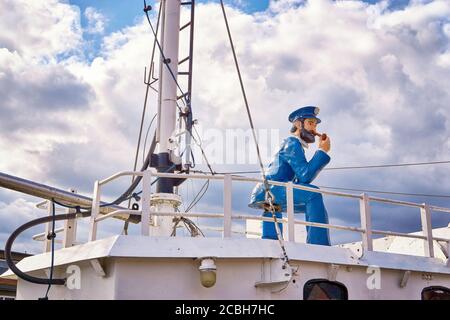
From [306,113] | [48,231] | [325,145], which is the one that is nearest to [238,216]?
[325,145]

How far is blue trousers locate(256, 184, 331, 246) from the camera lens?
29.5ft

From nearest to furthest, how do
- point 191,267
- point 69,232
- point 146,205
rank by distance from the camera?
1. point 191,267
2. point 146,205
3. point 69,232

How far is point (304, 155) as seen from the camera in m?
9.59

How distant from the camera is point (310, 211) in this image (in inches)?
359

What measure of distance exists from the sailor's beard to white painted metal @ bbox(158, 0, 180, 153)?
86.1 inches

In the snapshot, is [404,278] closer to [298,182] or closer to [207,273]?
[298,182]

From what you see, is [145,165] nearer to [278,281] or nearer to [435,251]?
[278,281]

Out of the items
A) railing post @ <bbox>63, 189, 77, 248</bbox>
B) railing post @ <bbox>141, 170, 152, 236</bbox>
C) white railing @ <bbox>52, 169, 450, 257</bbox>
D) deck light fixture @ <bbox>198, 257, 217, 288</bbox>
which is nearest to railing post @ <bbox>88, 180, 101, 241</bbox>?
white railing @ <bbox>52, 169, 450, 257</bbox>

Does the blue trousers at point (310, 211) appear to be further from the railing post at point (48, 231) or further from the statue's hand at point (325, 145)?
the railing post at point (48, 231)

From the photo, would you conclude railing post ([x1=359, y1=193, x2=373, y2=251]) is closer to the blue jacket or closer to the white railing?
the white railing

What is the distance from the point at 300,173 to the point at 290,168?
0.45 meters
